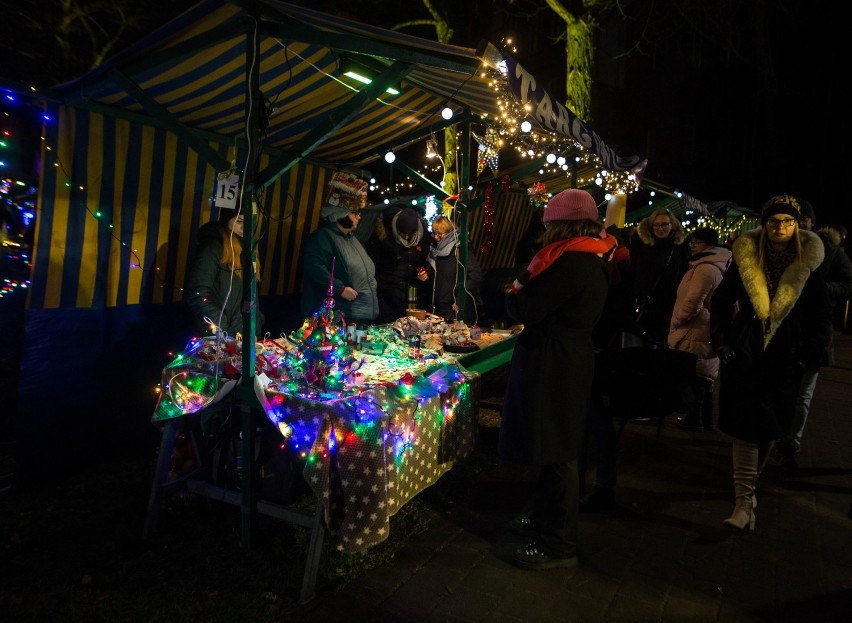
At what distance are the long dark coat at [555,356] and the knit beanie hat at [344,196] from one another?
257cm

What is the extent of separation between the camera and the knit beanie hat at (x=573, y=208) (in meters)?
3.30

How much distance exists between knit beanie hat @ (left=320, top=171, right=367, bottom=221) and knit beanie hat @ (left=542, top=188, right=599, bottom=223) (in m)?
2.52

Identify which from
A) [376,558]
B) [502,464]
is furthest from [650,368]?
[376,558]

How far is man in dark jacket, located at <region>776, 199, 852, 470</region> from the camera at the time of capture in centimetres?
493

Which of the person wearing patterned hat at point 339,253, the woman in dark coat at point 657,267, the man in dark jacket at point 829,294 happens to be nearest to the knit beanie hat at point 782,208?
Result: the man in dark jacket at point 829,294

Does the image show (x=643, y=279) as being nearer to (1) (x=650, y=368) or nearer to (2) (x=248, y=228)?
(1) (x=650, y=368)

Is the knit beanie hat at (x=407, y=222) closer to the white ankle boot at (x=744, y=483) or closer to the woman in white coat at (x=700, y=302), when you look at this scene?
the woman in white coat at (x=700, y=302)

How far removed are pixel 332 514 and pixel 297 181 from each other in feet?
15.9

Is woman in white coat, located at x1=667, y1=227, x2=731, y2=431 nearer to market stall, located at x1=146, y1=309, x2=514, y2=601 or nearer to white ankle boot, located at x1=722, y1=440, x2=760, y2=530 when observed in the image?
white ankle boot, located at x1=722, y1=440, x2=760, y2=530

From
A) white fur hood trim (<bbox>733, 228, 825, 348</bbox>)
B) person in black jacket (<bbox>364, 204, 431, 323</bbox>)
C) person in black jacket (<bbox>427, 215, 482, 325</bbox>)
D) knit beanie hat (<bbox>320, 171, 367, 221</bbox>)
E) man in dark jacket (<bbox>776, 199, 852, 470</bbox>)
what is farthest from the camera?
person in black jacket (<bbox>427, 215, 482, 325</bbox>)

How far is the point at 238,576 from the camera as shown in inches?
129

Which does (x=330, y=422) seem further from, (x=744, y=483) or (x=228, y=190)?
(x=744, y=483)

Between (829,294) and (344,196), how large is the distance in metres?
4.34

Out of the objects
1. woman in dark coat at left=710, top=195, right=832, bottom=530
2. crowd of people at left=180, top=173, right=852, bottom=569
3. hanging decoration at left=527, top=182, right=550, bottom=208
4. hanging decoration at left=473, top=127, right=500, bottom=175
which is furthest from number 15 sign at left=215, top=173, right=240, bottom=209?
hanging decoration at left=527, top=182, right=550, bottom=208
